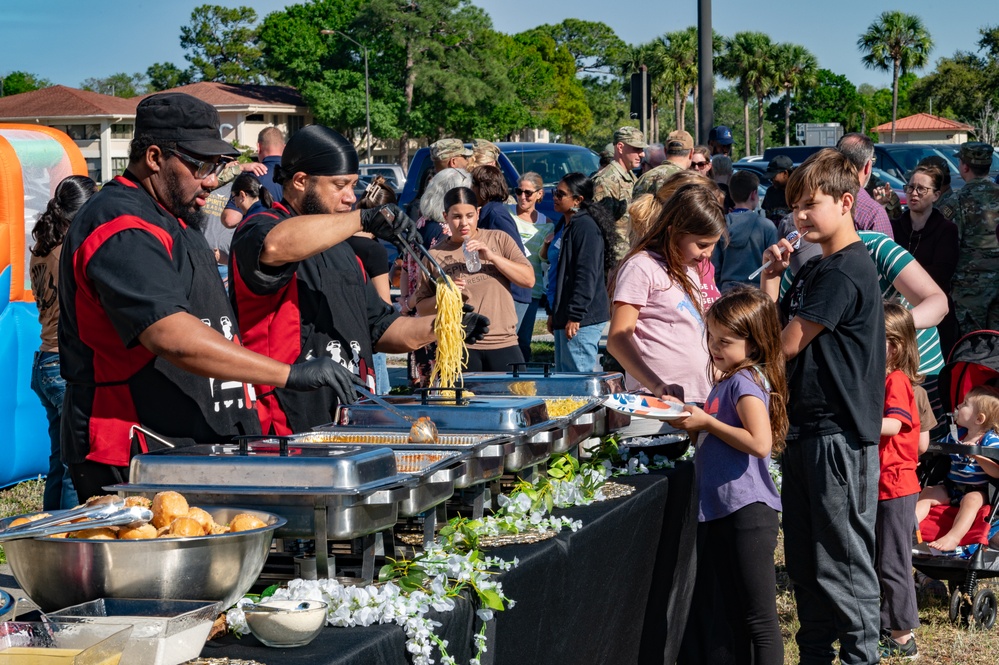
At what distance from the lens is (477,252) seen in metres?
5.54

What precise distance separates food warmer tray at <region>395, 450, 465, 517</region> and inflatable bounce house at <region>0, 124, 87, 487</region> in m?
4.57

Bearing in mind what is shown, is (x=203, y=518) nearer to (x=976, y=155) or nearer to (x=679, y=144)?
(x=679, y=144)

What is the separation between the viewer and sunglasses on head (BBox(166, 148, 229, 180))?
99.8 inches

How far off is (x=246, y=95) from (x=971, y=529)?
66756 millimetres

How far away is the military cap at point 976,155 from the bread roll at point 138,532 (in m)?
6.89

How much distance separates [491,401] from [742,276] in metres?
3.89

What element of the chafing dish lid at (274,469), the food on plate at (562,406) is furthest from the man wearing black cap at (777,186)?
the chafing dish lid at (274,469)

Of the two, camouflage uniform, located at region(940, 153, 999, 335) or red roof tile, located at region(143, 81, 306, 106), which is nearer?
camouflage uniform, located at region(940, 153, 999, 335)

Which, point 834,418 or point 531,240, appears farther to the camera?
point 531,240

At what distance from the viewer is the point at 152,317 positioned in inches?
89.9

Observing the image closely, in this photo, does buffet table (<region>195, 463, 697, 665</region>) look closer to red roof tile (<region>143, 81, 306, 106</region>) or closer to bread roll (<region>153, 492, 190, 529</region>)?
bread roll (<region>153, 492, 190, 529</region>)

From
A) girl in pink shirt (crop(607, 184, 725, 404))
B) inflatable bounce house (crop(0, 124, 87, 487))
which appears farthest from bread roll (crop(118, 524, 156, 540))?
inflatable bounce house (crop(0, 124, 87, 487))

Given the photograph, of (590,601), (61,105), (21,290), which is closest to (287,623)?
(590,601)

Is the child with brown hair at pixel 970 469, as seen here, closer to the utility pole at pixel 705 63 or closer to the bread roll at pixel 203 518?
the bread roll at pixel 203 518
